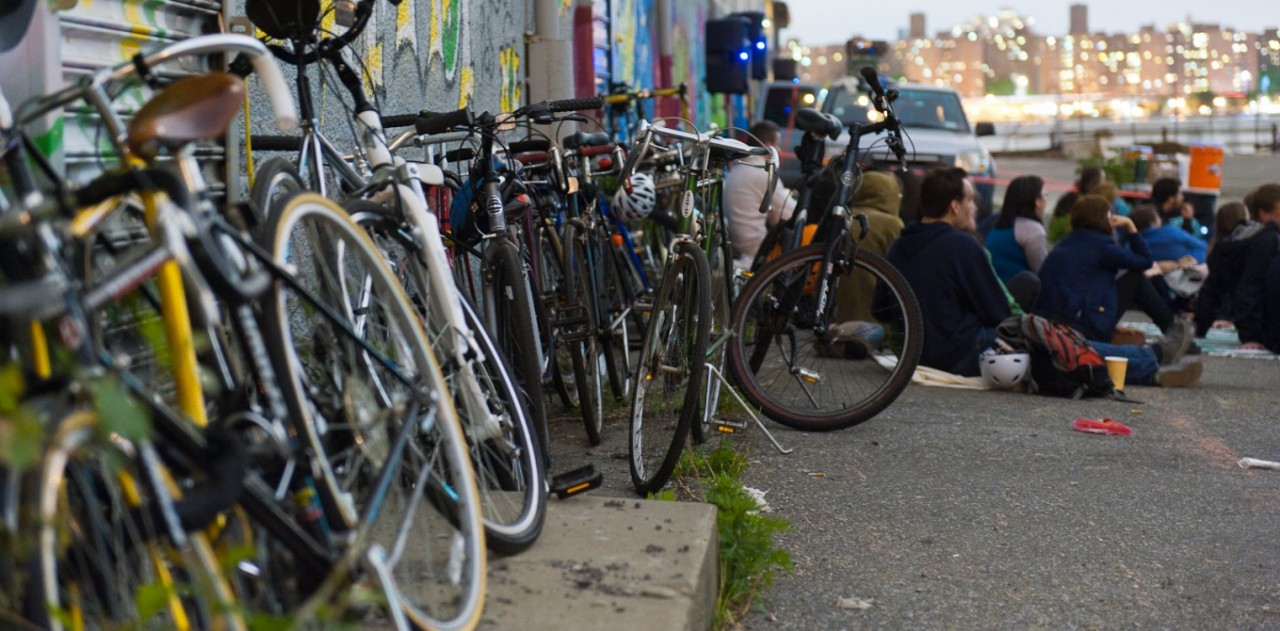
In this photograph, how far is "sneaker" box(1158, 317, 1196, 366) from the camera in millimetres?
8336

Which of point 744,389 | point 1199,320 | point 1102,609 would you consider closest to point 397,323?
point 1102,609

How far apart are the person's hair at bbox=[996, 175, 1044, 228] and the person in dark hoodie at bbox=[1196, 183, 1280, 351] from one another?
1.76 m

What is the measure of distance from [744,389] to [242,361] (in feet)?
11.5

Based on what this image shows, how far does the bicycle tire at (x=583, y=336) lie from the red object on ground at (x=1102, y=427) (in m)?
2.31

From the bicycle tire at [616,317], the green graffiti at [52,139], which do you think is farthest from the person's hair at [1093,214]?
the green graffiti at [52,139]

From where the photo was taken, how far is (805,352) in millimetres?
5855

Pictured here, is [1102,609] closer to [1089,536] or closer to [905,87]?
[1089,536]

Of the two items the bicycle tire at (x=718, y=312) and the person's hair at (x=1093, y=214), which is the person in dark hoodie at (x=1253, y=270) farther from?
the bicycle tire at (x=718, y=312)

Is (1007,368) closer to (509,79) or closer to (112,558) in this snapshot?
(509,79)

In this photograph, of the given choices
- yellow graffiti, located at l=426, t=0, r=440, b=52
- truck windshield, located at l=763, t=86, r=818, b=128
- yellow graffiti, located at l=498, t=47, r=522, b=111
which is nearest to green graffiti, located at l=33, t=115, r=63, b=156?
yellow graffiti, located at l=426, t=0, r=440, b=52

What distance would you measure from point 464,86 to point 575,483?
4.12 metres

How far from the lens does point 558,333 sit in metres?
5.16

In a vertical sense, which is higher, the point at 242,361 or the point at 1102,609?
the point at 242,361

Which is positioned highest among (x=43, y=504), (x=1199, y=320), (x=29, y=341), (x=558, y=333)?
(x=29, y=341)
